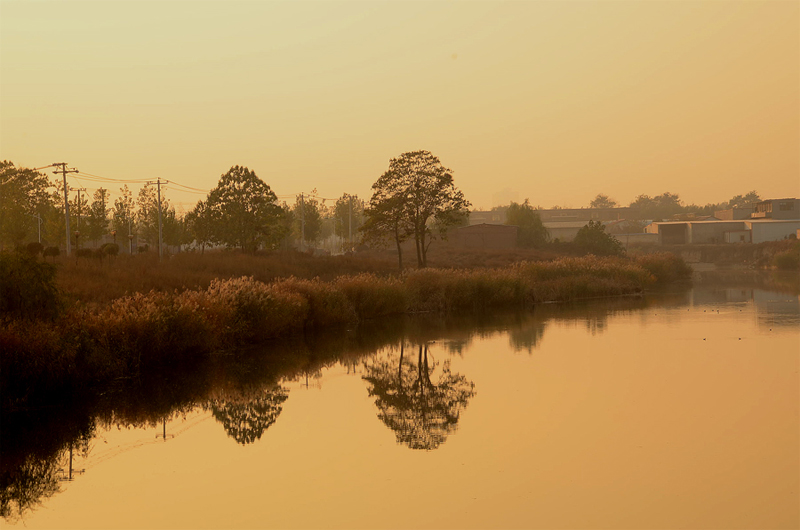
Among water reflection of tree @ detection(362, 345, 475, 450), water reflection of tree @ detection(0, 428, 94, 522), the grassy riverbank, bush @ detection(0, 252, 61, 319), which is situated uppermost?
bush @ detection(0, 252, 61, 319)

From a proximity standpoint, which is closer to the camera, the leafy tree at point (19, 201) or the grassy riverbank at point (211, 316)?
the grassy riverbank at point (211, 316)

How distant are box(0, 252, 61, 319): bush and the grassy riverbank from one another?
47cm

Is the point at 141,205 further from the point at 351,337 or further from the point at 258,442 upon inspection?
the point at 258,442

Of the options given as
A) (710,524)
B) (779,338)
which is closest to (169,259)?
(779,338)

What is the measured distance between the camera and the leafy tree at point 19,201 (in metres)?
66.5

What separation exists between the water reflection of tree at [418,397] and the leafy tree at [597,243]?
63804 millimetres

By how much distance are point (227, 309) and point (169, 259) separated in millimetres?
21103

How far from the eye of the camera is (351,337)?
90.4 ft

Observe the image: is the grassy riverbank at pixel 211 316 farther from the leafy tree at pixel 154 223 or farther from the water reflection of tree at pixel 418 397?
the leafy tree at pixel 154 223

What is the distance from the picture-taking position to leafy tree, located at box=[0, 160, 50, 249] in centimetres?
6650

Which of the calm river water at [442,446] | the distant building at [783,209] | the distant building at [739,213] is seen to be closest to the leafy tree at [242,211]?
the calm river water at [442,446]

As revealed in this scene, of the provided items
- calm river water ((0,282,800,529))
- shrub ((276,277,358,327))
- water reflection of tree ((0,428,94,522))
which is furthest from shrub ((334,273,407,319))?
water reflection of tree ((0,428,94,522))

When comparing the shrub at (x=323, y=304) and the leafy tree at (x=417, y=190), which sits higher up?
the leafy tree at (x=417, y=190)

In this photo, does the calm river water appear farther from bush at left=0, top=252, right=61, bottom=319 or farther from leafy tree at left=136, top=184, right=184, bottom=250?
leafy tree at left=136, top=184, right=184, bottom=250
